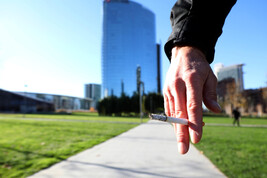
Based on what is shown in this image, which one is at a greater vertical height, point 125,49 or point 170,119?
point 125,49

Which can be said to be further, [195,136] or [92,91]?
[92,91]

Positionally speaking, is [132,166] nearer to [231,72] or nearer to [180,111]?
[231,72]

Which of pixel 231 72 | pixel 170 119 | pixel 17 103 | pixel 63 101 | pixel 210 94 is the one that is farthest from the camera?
pixel 63 101

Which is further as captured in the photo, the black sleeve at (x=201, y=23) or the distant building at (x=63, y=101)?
the distant building at (x=63, y=101)

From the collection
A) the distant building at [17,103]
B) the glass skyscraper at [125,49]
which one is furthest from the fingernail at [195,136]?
the glass skyscraper at [125,49]

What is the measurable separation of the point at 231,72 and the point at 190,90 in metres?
2.73

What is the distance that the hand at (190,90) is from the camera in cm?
88

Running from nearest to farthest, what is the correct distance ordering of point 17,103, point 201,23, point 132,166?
1. point 201,23
2. point 132,166
3. point 17,103

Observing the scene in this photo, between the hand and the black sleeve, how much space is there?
0.20 ft

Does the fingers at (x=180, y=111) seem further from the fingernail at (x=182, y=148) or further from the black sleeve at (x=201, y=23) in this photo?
the black sleeve at (x=201, y=23)

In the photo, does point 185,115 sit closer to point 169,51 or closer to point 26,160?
point 169,51

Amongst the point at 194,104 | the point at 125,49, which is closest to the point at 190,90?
the point at 194,104

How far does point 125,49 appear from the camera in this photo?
10025cm

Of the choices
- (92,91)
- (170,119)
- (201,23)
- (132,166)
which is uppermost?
(92,91)
